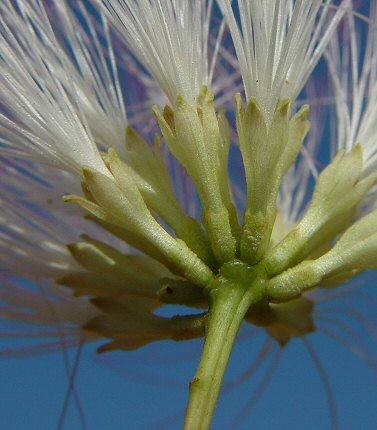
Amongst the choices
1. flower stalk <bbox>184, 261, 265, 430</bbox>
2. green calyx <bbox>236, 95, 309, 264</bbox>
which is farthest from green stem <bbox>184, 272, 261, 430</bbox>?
green calyx <bbox>236, 95, 309, 264</bbox>

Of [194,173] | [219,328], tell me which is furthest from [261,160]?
[219,328]

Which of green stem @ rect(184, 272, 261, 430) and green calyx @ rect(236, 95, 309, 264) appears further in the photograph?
green calyx @ rect(236, 95, 309, 264)

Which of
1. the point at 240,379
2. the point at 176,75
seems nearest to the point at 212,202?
the point at 176,75

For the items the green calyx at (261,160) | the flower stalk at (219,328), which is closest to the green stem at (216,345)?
the flower stalk at (219,328)

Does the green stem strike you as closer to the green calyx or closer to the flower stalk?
the flower stalk

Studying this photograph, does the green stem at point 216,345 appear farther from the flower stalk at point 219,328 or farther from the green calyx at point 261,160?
the green calyx at point 261,160

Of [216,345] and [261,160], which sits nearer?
[216,345]

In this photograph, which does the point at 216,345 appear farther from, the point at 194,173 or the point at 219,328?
the point at 194,173

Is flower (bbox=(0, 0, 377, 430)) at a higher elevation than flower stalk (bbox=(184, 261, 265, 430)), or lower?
higher
